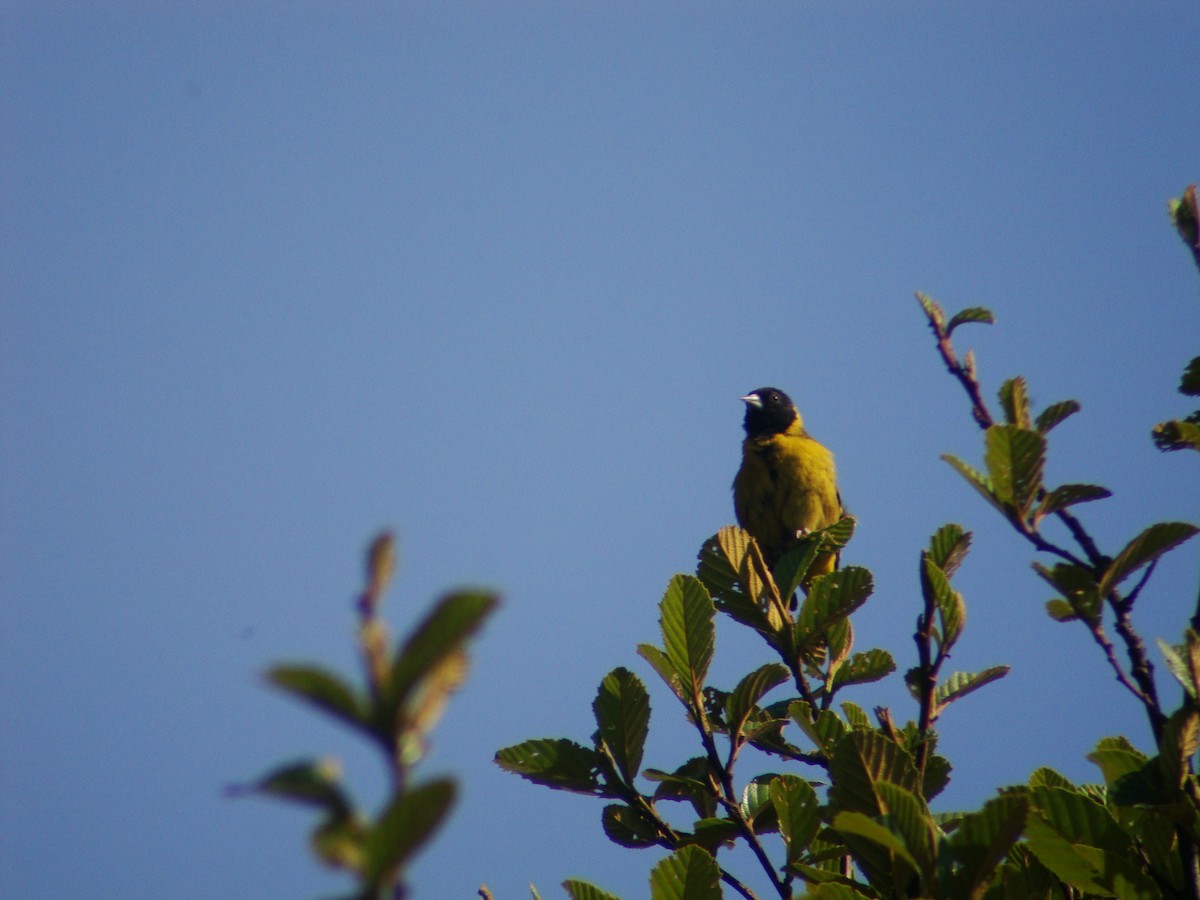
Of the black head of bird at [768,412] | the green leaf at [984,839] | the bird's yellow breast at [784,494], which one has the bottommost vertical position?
the green leaf at [984,839]

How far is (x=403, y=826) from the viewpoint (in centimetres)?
63

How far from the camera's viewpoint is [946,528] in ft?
7.78

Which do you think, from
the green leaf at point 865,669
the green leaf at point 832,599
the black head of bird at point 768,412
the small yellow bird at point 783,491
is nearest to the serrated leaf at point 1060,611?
the green leaf at point 832,599

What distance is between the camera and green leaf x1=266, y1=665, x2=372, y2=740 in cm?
63

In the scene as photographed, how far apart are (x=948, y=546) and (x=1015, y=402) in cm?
35

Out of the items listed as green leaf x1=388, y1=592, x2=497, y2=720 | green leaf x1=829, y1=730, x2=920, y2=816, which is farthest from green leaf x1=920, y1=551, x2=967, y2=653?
green leaf x1=388, y1=592, x2=497, y2=720

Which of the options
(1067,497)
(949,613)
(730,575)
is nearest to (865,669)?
(730,575)

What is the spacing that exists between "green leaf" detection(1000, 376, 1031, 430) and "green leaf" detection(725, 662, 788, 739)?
2.61 ft

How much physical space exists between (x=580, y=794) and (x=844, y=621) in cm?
87

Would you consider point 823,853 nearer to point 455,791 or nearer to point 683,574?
point 683,574

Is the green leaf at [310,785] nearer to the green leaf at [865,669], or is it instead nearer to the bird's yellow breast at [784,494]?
the green leaf at [865,669]

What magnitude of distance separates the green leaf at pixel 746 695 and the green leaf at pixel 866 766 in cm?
55

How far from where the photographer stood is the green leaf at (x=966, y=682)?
8.64 feet

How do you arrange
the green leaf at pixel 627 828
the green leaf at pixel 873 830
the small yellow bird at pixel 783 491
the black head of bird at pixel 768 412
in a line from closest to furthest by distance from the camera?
the green leaf at pixel 873 830 → the green leaf at pixel 627 828 → the small yellow bird at pixel 783 491 → the black head of bird at pixel 768 412
